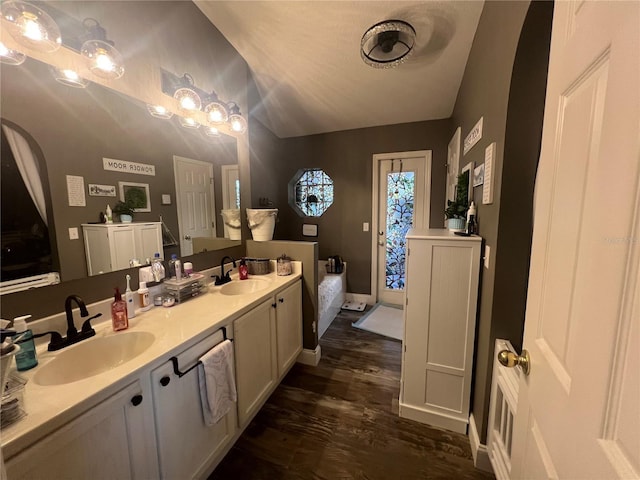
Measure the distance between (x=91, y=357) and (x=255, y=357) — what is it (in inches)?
33.0

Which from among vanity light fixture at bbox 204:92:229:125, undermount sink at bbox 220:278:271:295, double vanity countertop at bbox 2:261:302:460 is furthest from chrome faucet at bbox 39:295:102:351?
vanity light fixture at bbox 204:92:229:125

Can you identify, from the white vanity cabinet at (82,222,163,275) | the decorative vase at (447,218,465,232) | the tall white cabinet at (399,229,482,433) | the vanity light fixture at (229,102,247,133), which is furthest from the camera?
the vanity light fixture at (229,102,247,133)

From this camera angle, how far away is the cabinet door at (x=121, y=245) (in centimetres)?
141

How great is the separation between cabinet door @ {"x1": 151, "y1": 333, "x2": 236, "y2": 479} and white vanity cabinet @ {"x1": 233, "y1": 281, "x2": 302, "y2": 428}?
0.66 feet

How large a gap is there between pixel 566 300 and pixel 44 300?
187 centimetres

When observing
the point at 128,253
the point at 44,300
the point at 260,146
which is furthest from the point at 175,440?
the point at 260,146

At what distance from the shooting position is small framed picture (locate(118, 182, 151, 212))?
1.45m

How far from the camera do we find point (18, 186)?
106 centimetres

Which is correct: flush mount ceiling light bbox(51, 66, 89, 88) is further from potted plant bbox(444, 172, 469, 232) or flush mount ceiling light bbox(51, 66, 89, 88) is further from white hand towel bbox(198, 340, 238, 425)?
potted plant bbox(444, 172, 469, 232)

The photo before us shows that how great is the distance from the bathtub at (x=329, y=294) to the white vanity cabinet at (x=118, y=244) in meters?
1.72

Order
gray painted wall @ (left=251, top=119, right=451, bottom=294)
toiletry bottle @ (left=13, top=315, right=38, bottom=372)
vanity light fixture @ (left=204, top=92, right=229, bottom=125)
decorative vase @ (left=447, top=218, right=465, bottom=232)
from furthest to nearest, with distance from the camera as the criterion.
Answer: gray painted wall @ (left=251, top=119, right=451, bottom=294) → vanity light fixture @ (left=204, top=92, right=229, bottom=125) → decorative vase @ (left=447, top=218, right=465, bottom=232) → toiletry bottle @ (left=13, top=315, right=38, bottom=372)

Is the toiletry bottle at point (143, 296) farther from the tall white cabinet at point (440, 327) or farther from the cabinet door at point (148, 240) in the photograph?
the tall white cabinet at point (440, 327)

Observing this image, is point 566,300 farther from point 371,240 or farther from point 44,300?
point 371,240

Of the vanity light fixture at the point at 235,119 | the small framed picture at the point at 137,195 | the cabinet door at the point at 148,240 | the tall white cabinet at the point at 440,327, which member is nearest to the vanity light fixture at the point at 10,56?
the small framed picture at the point at 137,195
